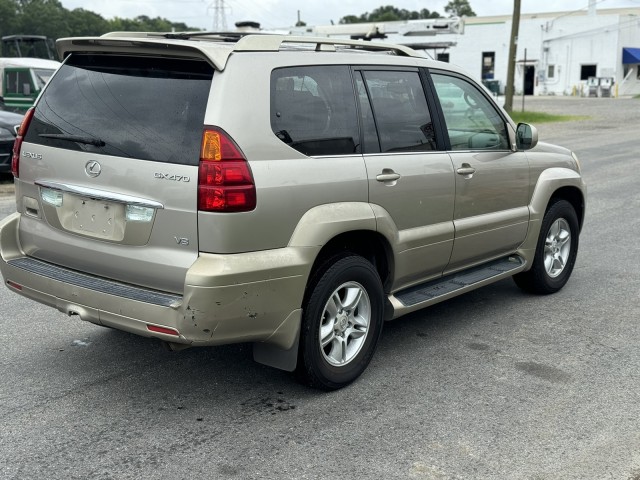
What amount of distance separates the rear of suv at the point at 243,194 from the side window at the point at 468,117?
0.29ft

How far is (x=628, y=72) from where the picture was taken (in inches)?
2459

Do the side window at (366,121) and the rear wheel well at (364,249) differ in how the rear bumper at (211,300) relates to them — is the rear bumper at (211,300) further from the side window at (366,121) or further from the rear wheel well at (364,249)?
the side window at (366,121)

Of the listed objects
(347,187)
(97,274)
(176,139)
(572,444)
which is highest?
(176,139)

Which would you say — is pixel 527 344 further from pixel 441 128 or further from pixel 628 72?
pixel 628 72

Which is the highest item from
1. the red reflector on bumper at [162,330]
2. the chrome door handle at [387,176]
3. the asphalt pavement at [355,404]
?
the chrome door handle at [387,176]

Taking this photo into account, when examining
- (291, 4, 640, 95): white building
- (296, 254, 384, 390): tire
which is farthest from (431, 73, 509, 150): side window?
(291, 4, 640, 95): white building

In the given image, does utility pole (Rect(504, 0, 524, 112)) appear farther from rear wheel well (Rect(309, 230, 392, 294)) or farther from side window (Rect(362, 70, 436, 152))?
rear wheel well (Rect(309, 230, 392, 294))

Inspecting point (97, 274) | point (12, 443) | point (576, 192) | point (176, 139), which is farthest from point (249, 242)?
point (576, 192)

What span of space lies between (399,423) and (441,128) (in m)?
2.06

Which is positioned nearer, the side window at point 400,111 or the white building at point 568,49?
the side window at point 400,111

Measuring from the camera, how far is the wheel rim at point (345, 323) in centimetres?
425

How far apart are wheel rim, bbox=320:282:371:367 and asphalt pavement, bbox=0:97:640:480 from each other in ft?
0.71

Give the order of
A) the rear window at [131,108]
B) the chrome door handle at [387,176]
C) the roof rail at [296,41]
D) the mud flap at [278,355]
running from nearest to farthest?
the rear window at [131,108]
the roof rail at [296,41]
the mud flap at [278,355]
the chrome door handle at [387,176]

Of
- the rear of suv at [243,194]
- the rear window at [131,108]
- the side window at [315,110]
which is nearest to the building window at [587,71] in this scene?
the rear of suv at [243,194]
